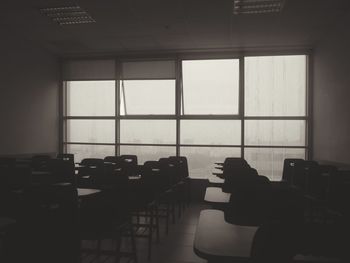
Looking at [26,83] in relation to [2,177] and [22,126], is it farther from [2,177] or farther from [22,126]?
[2,177]

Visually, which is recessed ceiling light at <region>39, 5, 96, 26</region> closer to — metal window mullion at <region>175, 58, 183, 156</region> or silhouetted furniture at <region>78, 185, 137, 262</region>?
metal window mullion at <region>175, 58, 183, 156</region>

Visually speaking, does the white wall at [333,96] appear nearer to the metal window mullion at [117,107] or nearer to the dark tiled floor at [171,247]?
the dark tiled floor at [171,247]

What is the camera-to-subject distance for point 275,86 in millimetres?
7230

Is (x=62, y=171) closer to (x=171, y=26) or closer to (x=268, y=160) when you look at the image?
(x=171, y=26)

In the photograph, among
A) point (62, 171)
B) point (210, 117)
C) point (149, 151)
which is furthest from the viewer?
point (149, 151)

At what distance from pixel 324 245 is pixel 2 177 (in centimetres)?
293

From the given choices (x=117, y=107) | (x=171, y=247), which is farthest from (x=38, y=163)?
(x=171, y=247)

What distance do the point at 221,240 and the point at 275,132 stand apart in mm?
5937

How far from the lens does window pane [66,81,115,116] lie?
7.84 metres

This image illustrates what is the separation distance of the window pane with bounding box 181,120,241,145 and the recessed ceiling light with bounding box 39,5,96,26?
3263 mm

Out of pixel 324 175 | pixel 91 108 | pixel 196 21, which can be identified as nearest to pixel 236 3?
pixel 196 21

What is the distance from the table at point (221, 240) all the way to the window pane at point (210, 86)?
5.43 metres

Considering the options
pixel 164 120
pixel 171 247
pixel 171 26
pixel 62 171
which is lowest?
pixel 171 247

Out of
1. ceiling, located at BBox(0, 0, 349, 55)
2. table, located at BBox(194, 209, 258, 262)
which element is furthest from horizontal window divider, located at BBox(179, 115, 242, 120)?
table, located at BBox(194, 209, 258, 262)
